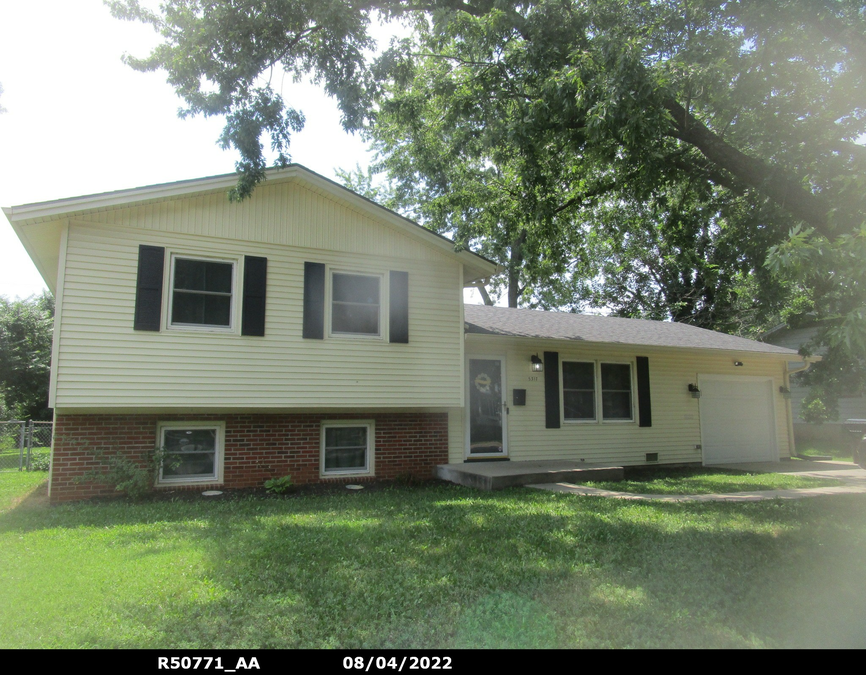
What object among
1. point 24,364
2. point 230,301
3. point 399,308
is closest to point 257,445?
point 230,301

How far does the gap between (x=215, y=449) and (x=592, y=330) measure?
28.1ft

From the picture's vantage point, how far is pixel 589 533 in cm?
589

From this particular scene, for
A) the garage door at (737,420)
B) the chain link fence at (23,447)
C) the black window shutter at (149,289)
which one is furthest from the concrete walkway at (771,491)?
the chain link fence at (23,447)

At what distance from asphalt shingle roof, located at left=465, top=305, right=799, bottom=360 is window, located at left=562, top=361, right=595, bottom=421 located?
2.27 feet

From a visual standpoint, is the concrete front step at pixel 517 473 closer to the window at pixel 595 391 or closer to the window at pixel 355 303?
the window at pixel 595 391

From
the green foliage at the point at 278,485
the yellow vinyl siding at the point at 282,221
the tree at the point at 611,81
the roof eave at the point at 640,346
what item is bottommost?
the green foliage at the point at 278,485

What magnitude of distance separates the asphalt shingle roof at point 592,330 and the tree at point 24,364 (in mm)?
16618

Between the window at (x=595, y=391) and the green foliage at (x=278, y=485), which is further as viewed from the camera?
the window at (x=595, y=391)

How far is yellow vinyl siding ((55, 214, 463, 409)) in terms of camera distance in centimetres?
802

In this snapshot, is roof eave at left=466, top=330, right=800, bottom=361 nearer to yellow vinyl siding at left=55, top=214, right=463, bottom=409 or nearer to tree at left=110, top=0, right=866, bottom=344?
yellow vinyl siding at left=55, top=214, right=463, bottom=409

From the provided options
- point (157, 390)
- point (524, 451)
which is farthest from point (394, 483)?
point (157, 390)

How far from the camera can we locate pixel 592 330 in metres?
13.3

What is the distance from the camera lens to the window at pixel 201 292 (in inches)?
340

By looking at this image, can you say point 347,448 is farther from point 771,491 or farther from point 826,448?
point 826,448
